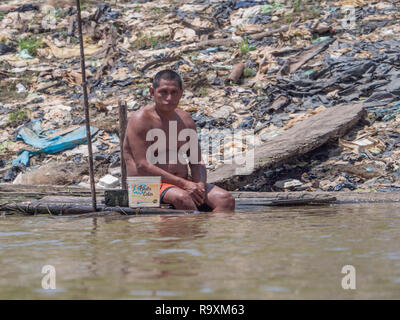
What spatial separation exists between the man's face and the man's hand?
2.17 ft

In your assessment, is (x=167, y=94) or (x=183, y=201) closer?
(x=183, y=201)

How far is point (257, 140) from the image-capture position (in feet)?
25.4

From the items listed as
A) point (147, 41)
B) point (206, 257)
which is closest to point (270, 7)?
point (147, 41)

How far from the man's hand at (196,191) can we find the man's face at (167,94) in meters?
0.66

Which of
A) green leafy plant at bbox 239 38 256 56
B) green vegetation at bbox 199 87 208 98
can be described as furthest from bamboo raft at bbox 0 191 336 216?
green leafy plant at bbox 239 38 256 56

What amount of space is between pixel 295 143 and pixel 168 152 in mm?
2076

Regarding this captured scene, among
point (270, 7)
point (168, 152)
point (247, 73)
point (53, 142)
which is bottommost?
point (168, 152)

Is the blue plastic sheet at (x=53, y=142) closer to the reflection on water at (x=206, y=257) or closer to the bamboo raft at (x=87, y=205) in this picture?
the bamboo raft at (x=87, y=205)

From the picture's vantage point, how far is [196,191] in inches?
180

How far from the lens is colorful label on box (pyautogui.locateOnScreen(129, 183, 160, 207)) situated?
4.45m

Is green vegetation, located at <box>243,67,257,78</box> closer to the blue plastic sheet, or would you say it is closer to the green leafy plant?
the green leafy plant

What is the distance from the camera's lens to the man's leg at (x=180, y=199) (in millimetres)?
4465

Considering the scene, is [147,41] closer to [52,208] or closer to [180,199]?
[52,208]
